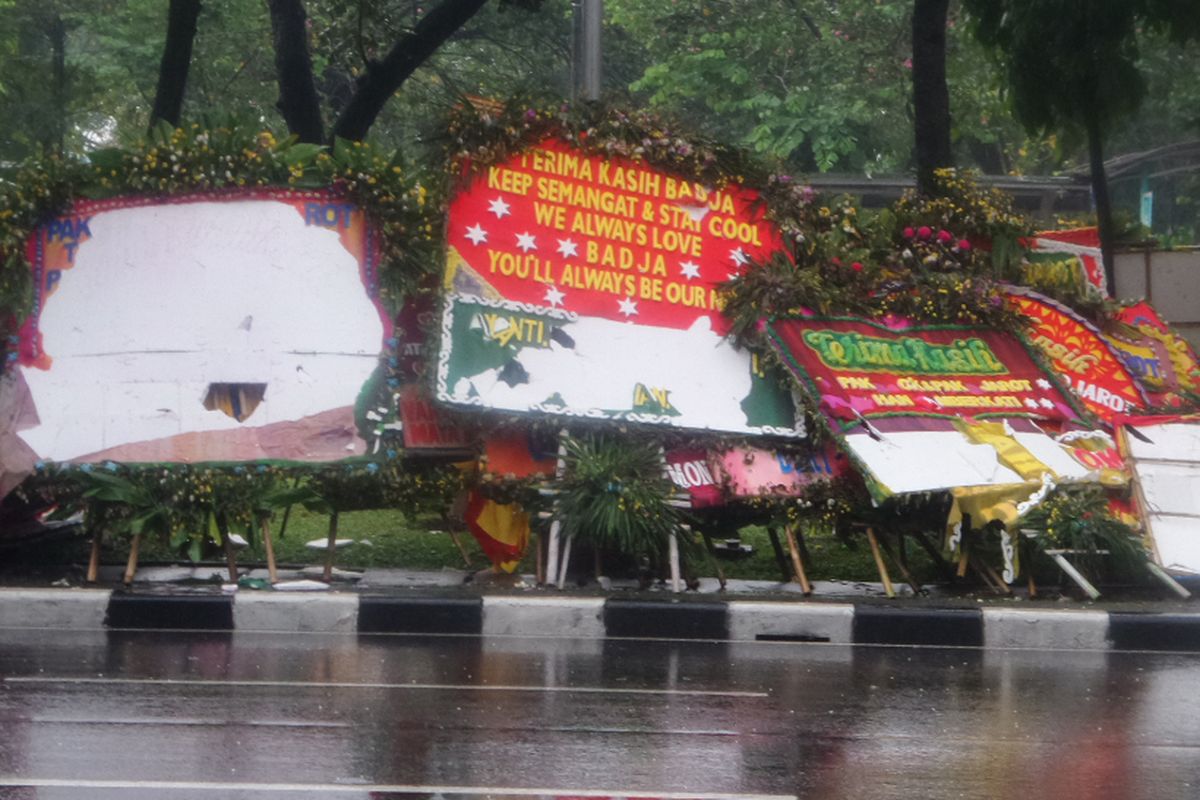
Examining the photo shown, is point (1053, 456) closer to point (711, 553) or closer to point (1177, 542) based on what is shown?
point (1177, 542)

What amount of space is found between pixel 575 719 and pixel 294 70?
820cm

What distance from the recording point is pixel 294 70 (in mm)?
13102

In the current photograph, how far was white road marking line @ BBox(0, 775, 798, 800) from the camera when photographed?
4930 millimetres

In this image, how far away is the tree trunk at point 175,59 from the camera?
1300 cm

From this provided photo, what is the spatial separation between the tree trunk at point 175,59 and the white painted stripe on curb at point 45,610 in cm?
566

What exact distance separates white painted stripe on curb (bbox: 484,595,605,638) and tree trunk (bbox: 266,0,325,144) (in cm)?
581

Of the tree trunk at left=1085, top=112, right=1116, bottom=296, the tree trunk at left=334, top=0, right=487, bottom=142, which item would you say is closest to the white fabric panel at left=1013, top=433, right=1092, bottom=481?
the tree trunk at left=1085, top=112, right=1116, bottom=296

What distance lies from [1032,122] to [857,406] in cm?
419

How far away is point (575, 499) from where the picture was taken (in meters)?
8.71

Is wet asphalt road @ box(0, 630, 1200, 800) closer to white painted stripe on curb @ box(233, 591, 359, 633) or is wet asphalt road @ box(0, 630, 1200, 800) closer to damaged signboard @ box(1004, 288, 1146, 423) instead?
white painted stripe on curb @ box(233, 591, 359, 633)

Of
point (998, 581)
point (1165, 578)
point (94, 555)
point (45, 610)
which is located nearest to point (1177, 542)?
point (1165, 578)

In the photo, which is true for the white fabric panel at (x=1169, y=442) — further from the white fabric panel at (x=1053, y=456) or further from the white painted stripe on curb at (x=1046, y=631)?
the white painted stripe on curb at (x=1046, y=631)

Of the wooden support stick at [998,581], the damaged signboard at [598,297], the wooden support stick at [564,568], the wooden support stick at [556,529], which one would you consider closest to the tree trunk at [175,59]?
the damaged signboard at [598,297]

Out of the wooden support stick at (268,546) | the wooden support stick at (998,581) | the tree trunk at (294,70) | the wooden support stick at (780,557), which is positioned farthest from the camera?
the tree trunk at (294,70)
